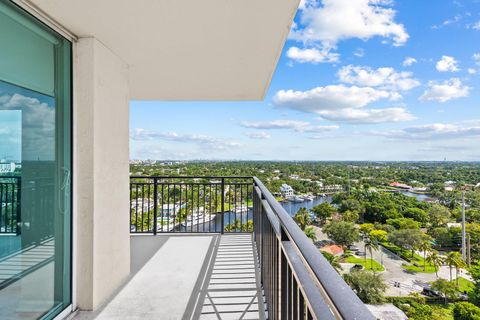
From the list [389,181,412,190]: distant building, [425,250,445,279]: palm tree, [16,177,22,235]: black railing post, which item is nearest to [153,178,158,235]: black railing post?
[16,177,22,235]: black railing post

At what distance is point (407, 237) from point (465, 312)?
8.14 metres

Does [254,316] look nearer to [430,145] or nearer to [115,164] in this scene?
[115,164]

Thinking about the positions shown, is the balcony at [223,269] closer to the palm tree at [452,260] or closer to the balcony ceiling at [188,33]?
the balcony ceiling at [188,33]

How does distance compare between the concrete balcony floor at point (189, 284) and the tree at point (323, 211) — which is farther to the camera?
the tree at point (323, 211)

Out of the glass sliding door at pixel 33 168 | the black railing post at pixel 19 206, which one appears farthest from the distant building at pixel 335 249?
the black railing post at pixel 19 206

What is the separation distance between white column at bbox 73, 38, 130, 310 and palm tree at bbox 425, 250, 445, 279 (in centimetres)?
3341

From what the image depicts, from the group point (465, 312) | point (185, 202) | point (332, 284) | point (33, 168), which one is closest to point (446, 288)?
point (465, 312)

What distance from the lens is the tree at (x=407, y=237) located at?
26547 mm

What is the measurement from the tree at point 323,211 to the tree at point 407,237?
6564 mm

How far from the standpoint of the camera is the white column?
2.35 meters

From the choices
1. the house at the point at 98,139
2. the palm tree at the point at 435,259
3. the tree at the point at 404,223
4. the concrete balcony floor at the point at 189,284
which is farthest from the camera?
the palm tree at the point at 435,259

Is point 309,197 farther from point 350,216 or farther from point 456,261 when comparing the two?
point 456,261

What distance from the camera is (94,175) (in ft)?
7.84

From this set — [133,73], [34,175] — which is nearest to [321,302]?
[34,175]
